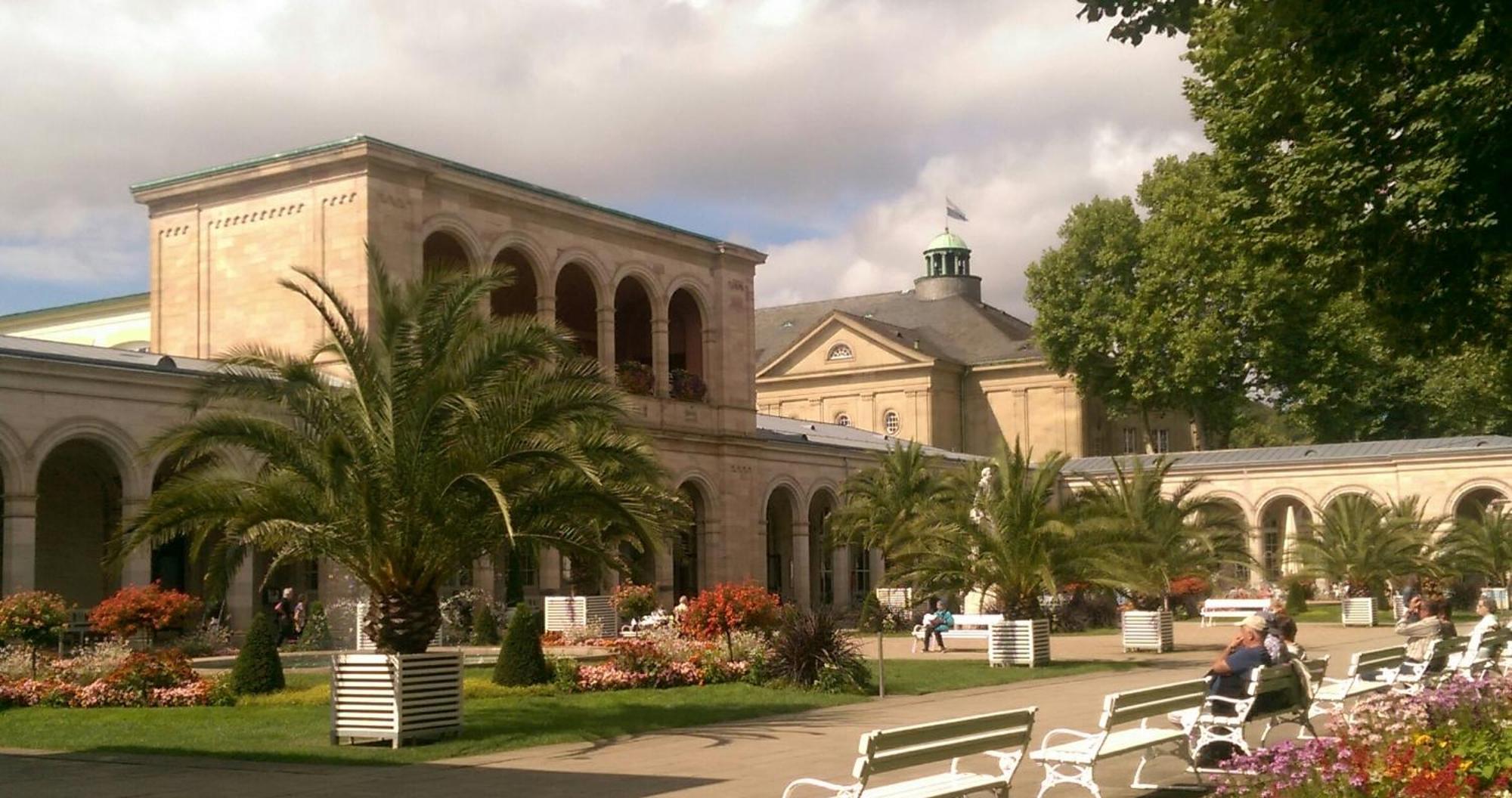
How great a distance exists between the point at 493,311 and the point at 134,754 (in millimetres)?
27246

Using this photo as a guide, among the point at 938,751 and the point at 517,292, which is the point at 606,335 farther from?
the point at 938,751

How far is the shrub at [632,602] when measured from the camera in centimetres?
3416

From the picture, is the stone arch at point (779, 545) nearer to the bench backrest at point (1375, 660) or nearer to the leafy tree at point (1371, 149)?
the leafy tree at point (1371, 149)

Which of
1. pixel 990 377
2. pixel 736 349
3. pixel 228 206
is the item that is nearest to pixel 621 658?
pixel 228 206

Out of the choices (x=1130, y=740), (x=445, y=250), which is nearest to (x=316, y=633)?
(x=445, y=250)

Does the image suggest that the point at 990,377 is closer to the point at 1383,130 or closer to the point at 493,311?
the point at 493,311

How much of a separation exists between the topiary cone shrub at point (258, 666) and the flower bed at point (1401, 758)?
41.7 feet

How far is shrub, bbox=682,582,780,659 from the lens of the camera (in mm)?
23344

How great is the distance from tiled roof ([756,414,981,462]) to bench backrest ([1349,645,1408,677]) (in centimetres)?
2791

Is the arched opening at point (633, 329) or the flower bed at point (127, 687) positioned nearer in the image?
the flower bed at point (127, 687)

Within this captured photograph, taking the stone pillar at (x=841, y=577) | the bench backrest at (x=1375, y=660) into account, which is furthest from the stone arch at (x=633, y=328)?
the bench backrest at (x=1375, y=660)

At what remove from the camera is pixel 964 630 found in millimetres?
31719

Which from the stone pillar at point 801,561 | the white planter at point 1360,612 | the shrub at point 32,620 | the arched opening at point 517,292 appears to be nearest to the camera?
the shrub at point 32,620

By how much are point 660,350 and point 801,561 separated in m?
8.48
